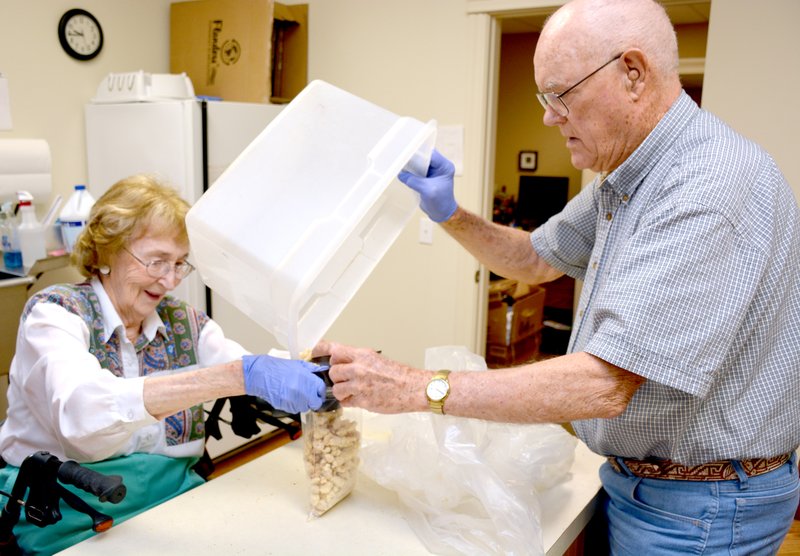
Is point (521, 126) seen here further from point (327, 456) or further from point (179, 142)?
point (327, 456)

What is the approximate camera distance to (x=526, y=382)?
3.55 feet

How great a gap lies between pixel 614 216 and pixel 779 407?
0.43 meters

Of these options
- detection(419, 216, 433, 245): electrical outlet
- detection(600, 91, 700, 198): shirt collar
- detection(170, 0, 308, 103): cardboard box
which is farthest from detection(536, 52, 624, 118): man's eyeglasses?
detection(170, 0, 308, 103): cardboard box

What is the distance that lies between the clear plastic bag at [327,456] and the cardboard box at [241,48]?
229cm

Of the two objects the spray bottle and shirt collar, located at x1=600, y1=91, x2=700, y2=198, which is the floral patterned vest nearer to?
shirt collar, located at x1=600, y1=91, x2=700, y2=198

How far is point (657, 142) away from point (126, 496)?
1.26m

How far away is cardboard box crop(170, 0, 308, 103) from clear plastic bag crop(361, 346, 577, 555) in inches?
85.6

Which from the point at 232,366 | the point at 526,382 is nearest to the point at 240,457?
the point at 232,366

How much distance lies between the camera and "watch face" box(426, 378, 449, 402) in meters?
1.12

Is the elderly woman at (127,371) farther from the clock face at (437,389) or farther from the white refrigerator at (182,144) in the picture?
the white refrigerator at (182,144)

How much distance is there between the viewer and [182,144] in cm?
291

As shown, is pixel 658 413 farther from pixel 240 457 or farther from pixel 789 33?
pixel 240 457

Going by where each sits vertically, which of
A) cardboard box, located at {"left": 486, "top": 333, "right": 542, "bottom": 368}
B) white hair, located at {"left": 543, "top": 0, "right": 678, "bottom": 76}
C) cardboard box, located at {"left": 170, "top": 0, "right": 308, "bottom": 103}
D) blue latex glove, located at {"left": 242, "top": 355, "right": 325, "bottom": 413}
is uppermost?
cardboard box, located at {"left": 170, "top": 0, "right": 308, "bottom": 103}

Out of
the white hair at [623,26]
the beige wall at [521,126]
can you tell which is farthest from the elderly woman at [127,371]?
the beige wall at [521,126]
